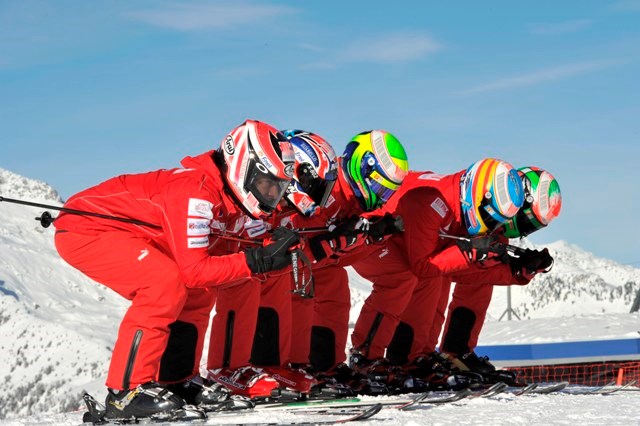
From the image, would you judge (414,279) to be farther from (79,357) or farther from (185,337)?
(79,357)

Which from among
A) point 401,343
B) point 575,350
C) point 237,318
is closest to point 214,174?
point 237,318

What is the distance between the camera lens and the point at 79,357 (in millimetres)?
125438

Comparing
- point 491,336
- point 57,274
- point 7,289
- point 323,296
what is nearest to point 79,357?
point 7,289

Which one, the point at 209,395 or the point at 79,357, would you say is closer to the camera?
the point at 209,395

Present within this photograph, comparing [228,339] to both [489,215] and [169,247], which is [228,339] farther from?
[489,215]

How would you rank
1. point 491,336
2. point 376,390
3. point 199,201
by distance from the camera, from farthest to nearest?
point 491,336
point 376,390
point 199,201

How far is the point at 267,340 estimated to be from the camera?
8281 millimetres

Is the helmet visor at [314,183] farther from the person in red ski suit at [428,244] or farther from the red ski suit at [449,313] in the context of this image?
the red ski suit at [449,313]

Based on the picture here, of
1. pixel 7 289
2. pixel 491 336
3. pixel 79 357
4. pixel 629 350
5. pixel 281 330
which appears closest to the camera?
pixel 281 330

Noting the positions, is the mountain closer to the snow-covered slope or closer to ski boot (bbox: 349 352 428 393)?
the snow-covered slope

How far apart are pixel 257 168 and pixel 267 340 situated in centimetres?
185

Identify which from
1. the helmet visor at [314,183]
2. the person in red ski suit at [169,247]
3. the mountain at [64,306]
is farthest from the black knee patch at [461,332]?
the mountain at [64,306]

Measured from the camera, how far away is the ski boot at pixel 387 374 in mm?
9133

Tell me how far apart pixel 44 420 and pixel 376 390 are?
305cm
